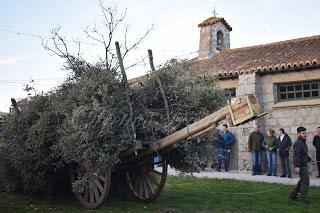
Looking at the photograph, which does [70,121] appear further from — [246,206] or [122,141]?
[246,206]

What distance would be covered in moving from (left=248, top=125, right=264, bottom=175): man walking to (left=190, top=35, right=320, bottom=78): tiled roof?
224 centimetres

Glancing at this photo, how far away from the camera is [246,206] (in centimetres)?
803

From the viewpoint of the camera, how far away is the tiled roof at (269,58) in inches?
540

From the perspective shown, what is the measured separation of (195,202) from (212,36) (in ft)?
40.1

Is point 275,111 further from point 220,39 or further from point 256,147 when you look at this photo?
point 220,39

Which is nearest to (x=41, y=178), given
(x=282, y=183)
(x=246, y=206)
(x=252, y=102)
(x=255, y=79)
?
(x=246, y=206)

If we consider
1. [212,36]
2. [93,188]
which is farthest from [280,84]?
[93,188]

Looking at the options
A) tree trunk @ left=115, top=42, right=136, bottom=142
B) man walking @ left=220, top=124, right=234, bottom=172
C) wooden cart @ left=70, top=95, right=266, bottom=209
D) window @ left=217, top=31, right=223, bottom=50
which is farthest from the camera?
window @ left=217, top=31, right=223, bottom=50

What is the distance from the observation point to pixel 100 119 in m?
6.90

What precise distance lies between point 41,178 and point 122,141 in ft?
7.75

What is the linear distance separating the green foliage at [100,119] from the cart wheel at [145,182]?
23.5 inches

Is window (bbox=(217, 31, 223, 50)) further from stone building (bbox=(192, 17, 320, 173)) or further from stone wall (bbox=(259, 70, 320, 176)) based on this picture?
stone wall (bbox=(259, 70, 320, 176))

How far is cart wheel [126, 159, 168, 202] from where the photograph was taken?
8.34 metres

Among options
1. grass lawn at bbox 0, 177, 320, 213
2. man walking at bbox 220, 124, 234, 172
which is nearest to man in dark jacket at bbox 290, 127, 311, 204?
grass lawn at bbox 0, 177, 320, 213
